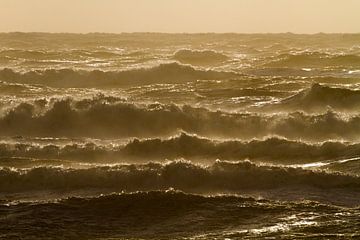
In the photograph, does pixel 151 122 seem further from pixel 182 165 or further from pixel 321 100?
pixel 321 100

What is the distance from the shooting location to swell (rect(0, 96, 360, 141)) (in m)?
21.8

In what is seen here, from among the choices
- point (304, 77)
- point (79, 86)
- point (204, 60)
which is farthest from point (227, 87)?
point (204, 60)

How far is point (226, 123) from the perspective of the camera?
22.8m

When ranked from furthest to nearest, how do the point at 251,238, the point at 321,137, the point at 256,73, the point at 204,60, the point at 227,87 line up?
the point at 204,60
the point at 256,73
the point at 227,87
the point at 321,137
the point at 251,238

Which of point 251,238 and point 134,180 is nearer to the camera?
point 251,238

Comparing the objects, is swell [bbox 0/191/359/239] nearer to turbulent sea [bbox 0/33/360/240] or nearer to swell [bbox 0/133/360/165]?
turbulent sea [bbox 0/33/360/240]

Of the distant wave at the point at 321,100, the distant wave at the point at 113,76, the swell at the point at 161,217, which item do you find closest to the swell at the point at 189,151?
the swell at the point at 161,217

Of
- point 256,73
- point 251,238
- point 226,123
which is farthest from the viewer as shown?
point 256,73

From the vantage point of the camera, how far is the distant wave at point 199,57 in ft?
165

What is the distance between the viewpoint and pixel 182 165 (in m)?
15.5

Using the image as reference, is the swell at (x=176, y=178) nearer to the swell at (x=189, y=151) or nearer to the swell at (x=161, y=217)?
the swell at (x=161, y=217)

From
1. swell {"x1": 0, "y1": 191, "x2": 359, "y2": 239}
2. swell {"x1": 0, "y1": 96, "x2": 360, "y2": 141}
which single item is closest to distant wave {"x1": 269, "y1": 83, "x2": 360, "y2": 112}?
swell {"x1": 0, "y1": 96, "x2": 360, "y2": 141}

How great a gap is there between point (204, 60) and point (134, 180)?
119 feet

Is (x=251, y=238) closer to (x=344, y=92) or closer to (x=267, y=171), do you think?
(x=267, y=171)
